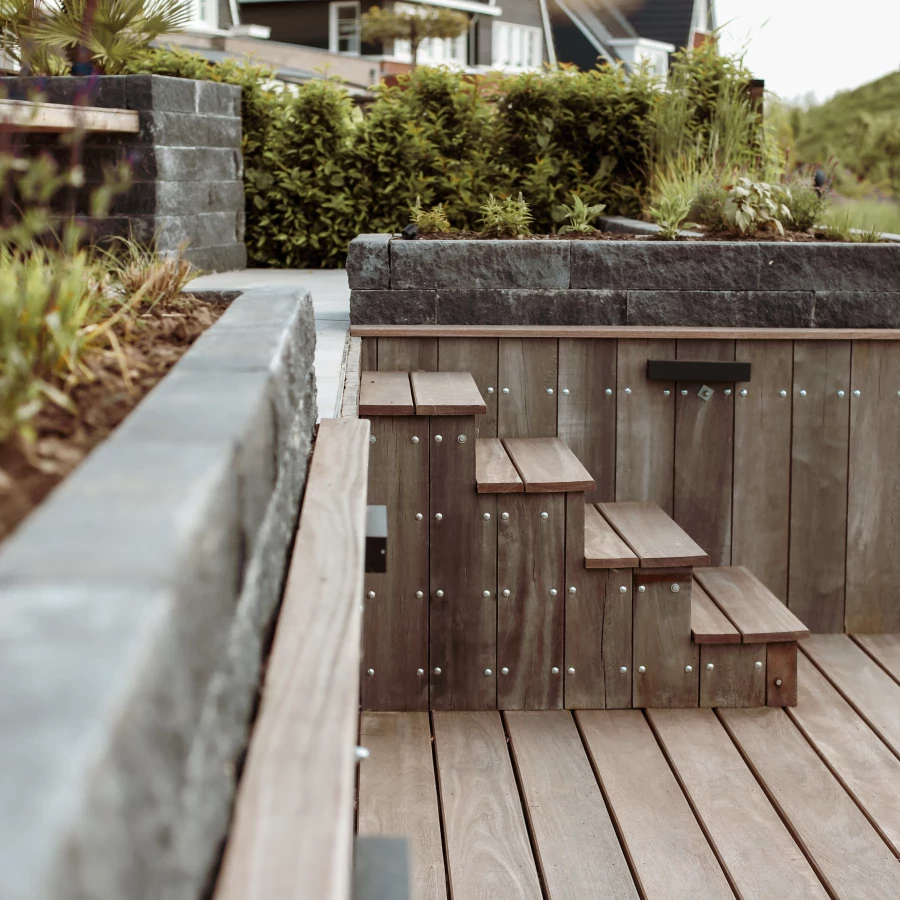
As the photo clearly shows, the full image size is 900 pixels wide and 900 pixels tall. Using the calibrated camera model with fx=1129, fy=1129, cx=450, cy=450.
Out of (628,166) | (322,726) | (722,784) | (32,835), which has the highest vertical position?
(628,166)

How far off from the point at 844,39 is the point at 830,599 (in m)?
26.1

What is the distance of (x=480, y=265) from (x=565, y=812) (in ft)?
6.02

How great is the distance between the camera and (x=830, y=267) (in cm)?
376

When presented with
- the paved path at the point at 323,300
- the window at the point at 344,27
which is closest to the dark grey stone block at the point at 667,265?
the paved path at the point at 323,300

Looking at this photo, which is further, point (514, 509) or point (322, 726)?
point (514, 509)

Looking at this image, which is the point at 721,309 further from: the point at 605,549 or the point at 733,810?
the point at 733,810

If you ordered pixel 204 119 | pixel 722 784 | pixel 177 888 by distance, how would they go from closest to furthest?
pixel 177 888
pixel 722 784
pixel 204 119

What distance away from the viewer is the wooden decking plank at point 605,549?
3211mm

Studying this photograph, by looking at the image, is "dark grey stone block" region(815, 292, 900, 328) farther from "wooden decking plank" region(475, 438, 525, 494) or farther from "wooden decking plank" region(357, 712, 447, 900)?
"wooden decking plank" region(357, 712, 447, 900)

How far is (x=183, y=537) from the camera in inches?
30.5

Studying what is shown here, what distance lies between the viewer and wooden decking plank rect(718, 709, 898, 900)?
7.91 feet

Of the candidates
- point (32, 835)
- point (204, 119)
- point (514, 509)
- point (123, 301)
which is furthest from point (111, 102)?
point (32, 835)

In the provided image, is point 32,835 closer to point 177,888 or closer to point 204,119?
point 177,888

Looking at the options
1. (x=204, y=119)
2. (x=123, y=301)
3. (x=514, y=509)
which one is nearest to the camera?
(x=123, y=301)
